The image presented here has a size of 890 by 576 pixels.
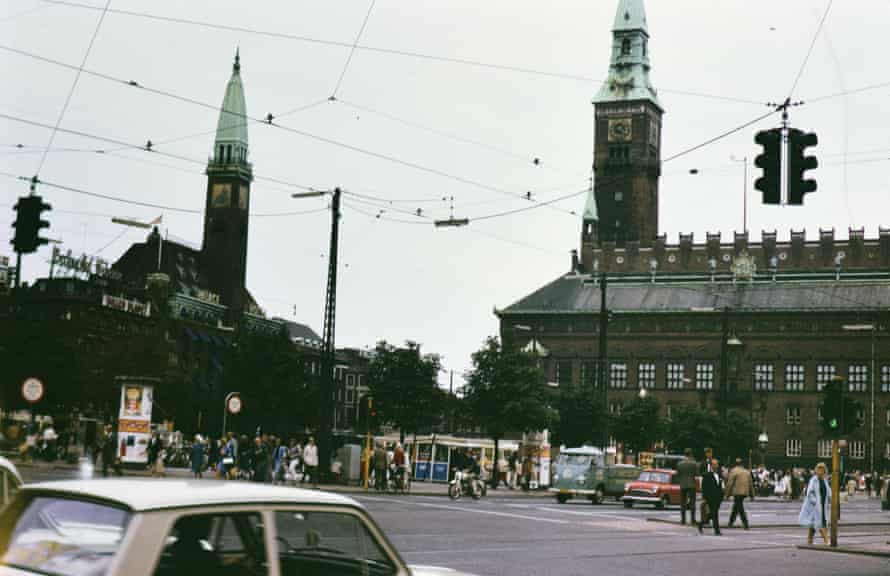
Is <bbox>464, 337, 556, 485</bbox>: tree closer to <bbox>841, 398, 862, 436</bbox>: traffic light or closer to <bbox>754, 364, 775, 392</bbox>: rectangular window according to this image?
<bbox>841, 398, 862, 436</bbox>: traffic light

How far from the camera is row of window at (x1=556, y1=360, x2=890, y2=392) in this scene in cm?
11019

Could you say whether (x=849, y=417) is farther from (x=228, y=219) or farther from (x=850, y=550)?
(x=228, y=219)

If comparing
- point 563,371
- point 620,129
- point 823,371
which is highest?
point 620,129

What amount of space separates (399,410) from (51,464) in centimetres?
1690

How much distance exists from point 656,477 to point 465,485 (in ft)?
21.1

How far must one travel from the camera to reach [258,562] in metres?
5.45

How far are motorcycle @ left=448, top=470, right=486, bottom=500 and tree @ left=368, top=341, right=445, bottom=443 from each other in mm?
14318

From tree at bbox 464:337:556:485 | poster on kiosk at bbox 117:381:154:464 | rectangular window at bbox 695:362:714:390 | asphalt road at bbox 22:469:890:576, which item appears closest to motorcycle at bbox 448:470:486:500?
asphalt road at bbox 22:469:890:576

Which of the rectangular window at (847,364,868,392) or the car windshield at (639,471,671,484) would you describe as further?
the rectangular window at (847,364,868,392)

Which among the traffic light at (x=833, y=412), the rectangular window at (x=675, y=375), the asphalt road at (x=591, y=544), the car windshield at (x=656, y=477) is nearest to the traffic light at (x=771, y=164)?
the asphalt road at (x=591, y=544)

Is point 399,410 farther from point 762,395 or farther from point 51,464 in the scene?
point 762,395

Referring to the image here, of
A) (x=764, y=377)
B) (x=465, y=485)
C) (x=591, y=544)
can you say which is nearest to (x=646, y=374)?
(x=764, y=377)

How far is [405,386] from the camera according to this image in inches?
2137

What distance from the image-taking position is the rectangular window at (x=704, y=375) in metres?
117
